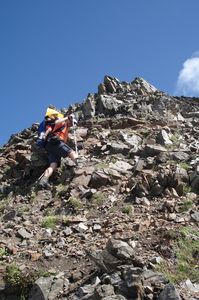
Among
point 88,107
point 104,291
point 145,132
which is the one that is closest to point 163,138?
point 145,132

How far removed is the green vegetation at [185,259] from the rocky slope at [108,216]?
0.02 metres

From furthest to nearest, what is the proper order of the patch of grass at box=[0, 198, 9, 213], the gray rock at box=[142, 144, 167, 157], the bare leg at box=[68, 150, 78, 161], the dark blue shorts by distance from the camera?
1. the dark blue shorts
2. the bare leg at box=[68, 150, 78, 161]
3. the gray rock at box=[142, 144, 167, 157]
4. the patch of grass at box=[0, 198, 9, 213]

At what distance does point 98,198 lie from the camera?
43.8 feet

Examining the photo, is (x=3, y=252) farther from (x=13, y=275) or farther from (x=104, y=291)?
(x=104, y=291)

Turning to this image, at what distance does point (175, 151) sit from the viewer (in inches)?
627

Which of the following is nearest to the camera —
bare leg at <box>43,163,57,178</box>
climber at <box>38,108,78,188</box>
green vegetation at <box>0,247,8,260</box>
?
green vegetation at <box>0,247,8,260</box>

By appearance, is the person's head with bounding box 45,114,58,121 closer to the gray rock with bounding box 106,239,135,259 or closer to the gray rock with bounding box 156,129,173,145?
the gray rock with bounding box 156,129,173,145

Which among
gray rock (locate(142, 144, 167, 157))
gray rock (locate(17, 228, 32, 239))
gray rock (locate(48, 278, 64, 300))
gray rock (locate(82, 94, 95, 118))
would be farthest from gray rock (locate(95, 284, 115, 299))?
gray rock (locate(82, 94, 95, 118))

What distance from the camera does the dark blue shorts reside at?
16.6 metres

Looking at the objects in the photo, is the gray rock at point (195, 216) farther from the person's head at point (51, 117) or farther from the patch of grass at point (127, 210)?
the person's head at point (51, 117)

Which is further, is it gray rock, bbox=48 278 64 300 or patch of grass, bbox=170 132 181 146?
patch of grass, bbox=170 132 181 146

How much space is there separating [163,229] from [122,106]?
42.2ft

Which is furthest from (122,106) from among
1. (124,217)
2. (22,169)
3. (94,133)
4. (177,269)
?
(177,269)

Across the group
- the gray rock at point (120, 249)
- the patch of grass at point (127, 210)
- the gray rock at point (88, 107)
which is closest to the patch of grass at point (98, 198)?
the patch of grass at point (127, 210)
